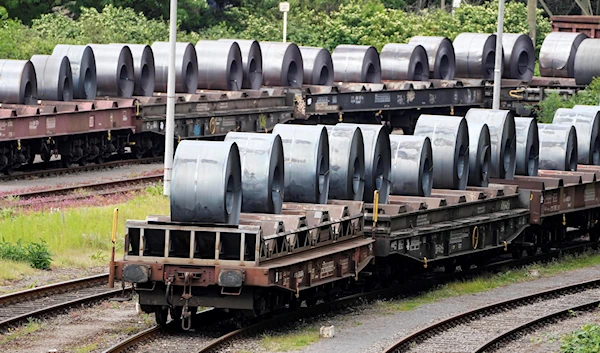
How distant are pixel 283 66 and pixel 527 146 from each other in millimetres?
16082

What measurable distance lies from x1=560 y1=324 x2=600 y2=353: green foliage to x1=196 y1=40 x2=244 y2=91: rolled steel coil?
22.9 meters

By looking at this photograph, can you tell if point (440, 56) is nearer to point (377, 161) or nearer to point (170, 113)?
point (170, 113)

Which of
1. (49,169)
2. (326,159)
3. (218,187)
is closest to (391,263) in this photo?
(326,159)

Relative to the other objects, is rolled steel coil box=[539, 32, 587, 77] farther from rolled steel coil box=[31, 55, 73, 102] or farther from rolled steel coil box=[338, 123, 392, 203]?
rolled steel coil box=[338, 123, 392, 203]

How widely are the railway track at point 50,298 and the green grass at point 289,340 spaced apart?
114 inches

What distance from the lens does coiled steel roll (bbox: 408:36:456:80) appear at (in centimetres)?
4456

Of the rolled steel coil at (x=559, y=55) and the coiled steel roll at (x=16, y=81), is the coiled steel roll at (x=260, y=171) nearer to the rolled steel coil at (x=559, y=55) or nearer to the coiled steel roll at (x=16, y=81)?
the coiled steel roll at (x=16, y=81)

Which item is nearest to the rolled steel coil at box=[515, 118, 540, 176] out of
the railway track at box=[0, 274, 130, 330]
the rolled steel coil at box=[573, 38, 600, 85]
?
the railway track at box=[0, 274, 130, 330]

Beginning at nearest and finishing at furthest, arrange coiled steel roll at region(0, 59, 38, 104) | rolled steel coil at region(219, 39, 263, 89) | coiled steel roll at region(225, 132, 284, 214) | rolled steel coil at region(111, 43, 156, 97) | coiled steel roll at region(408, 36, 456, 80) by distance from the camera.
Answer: coiled steel roll at region(225, 132, 284, 214) < coiled steel roll at region(0, 59, 38, 104) < rolled steel coil at region(111, 43, 156, 97) < rolled steel coil at region(219, 39, 263, 89) < coiled steel roll at region(408, 36, 456, 80)

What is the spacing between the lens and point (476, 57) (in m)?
45.4

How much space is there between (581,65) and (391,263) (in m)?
26.3

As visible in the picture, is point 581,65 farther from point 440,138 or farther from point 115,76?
point 440,138

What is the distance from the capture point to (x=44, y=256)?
67.5 ft

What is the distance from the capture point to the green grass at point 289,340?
51.1 feet
